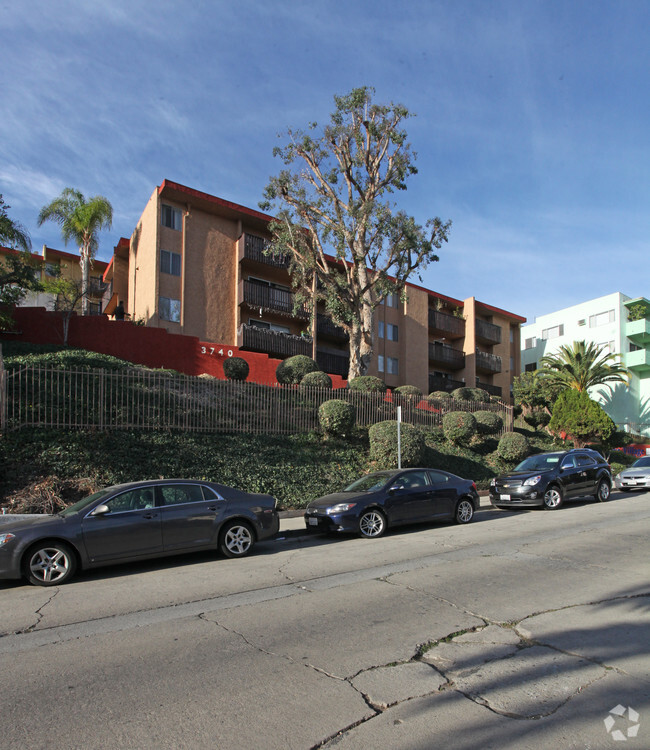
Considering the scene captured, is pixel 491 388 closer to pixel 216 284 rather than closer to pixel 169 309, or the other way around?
pixel 216 284

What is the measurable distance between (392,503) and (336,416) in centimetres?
632

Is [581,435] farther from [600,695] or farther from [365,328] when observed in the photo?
[600,695]

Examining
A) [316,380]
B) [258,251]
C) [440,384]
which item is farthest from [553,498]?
[440,384]

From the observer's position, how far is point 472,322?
1575 inches

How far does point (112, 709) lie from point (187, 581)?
3.62 m

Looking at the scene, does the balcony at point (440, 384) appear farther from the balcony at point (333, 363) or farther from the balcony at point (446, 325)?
the balcony at point (333, 363)

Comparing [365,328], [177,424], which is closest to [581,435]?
[365,328]

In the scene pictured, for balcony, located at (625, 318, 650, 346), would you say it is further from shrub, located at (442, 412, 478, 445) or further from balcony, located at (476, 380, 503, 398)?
shrub, located at (442, 412, 478, 445)

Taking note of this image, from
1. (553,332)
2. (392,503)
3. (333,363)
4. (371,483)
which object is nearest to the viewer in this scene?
(392,503)

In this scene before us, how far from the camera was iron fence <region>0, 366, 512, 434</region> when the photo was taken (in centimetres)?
1282

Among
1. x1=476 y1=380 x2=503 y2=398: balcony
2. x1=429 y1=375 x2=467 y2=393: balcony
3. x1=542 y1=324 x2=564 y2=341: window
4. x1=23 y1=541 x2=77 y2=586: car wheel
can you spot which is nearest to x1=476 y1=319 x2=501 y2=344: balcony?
x1=476 y1=380 x2=503 y2=398: balcony

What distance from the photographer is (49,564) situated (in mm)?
7109

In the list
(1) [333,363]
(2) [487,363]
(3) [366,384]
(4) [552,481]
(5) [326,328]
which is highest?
(5) [326,328]

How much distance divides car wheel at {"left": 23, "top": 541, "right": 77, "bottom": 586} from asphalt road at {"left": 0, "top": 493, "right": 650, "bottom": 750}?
0.54 feet
